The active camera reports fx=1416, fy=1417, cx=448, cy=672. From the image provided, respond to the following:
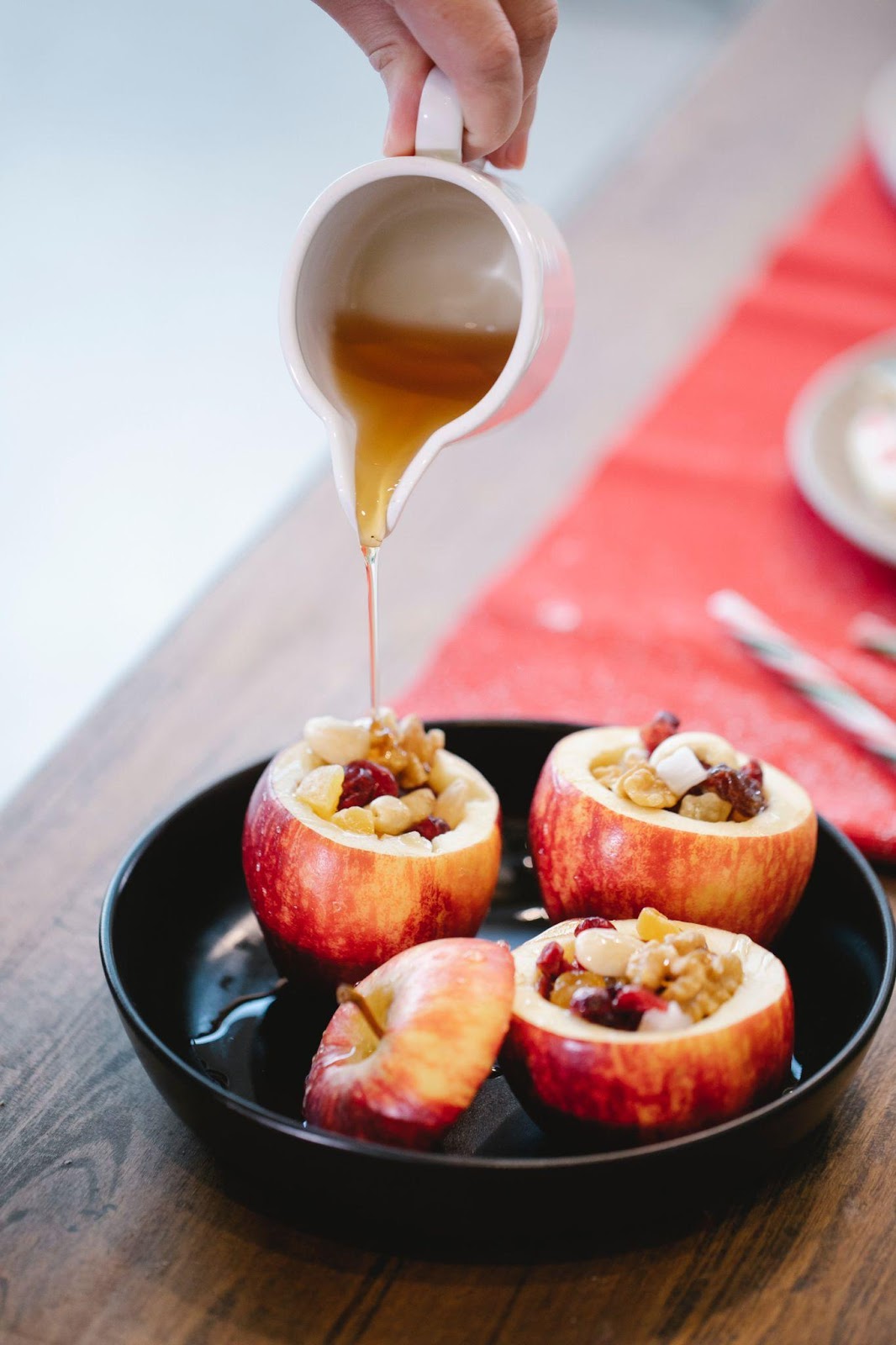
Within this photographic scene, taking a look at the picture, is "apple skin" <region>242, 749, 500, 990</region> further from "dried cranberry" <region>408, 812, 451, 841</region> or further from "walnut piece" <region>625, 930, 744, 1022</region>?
"walnut piece" <region>625, 930, 744, 1022</region>

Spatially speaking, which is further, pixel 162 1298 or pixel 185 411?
pixel 185 411

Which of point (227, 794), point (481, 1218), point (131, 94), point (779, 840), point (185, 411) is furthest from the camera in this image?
point (131, 94)

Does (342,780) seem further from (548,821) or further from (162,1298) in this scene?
(162,1298)

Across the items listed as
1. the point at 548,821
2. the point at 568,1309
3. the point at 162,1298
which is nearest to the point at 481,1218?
the point at 568,1309

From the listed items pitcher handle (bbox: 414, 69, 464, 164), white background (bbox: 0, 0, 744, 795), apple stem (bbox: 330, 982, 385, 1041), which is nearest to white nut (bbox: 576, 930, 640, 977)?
apple stem (bbox: 330, 982, 385, 1041)

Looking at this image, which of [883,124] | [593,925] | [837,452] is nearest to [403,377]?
[593,925]

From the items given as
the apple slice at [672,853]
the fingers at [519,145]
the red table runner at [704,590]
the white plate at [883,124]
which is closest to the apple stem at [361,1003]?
the apple slice at [672,853]

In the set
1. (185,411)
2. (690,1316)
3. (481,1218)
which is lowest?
(185,411)
